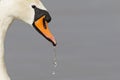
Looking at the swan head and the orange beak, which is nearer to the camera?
the swan head

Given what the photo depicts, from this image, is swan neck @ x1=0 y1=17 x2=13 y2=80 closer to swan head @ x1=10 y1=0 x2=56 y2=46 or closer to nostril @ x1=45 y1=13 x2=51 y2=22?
swan head @ x1=10 y1=0 x2=56 y2=46

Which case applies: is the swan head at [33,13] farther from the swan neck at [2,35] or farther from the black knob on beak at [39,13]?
the swan neck at [2,35]

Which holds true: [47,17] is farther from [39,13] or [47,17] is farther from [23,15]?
[23,15]

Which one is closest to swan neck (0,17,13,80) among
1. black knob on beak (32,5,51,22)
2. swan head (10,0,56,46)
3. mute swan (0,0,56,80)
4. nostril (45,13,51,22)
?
mute swan (0,0,56,80)

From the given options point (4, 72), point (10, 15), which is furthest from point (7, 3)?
point (4, 72)

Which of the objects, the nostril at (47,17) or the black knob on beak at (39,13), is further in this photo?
the nostril at (47,17)

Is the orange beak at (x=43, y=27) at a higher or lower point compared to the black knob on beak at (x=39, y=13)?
lower

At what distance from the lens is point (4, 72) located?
12.1 m

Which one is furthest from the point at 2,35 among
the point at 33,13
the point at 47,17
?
the point at 47,17

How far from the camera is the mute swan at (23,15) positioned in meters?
11.8

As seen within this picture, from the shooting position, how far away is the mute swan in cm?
1179

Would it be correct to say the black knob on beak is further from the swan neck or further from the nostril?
the swan neck

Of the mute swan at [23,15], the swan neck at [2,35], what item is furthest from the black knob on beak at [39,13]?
the swan neck at [2,35]

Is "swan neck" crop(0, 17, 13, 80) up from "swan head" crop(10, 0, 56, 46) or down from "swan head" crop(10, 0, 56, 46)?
down
